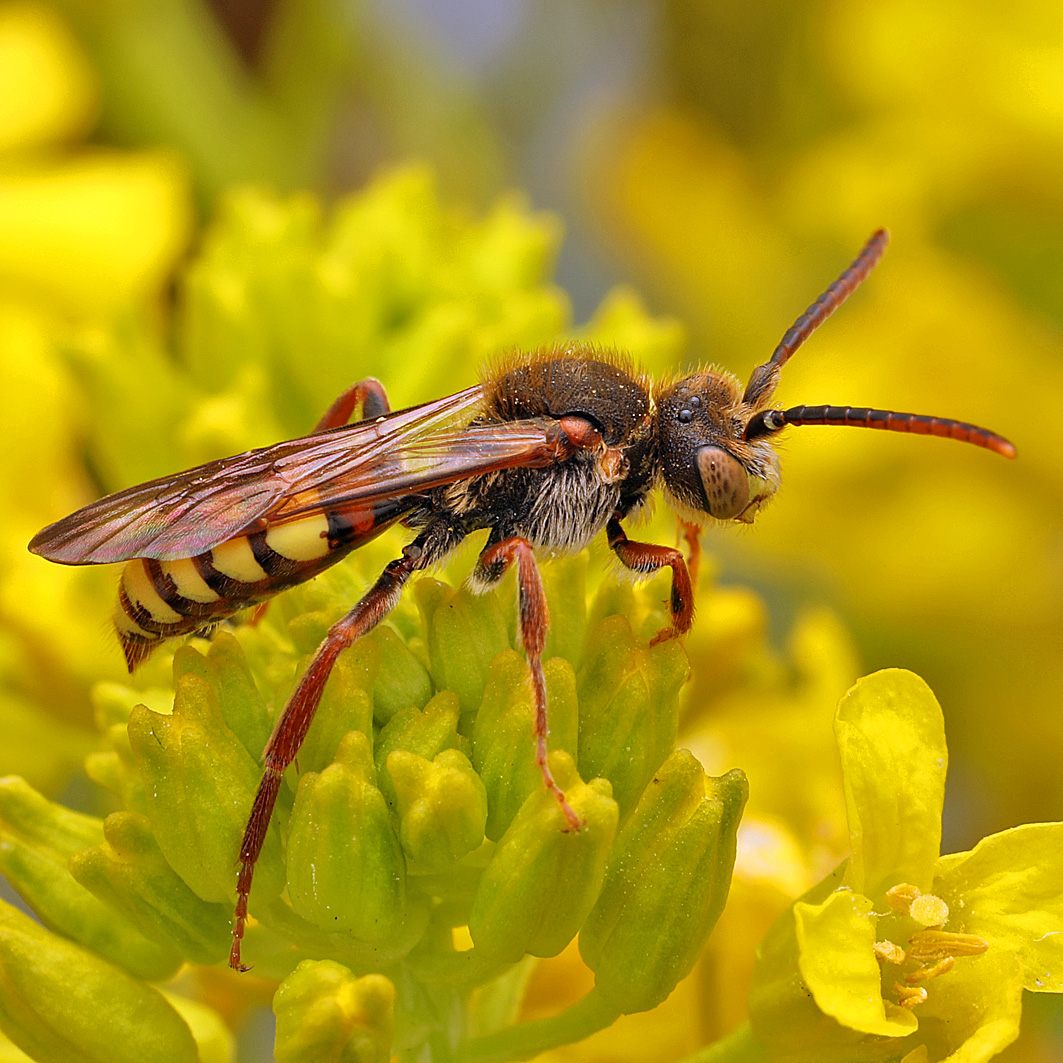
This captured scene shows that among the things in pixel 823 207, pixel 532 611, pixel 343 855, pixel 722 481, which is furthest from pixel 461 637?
pixel 823 207

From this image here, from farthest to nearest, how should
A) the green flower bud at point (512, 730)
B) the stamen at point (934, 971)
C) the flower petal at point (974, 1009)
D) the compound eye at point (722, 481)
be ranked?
the compound eye at point (722, 481), the green flower bud at point (512, 730), the stamen at point (934, 971), the flower petal at point (974, 1009)

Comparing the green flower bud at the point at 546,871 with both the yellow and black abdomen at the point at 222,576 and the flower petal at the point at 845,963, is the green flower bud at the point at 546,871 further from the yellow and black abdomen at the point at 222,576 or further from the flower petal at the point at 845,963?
the yellow and black abdomen at the point at 222,576

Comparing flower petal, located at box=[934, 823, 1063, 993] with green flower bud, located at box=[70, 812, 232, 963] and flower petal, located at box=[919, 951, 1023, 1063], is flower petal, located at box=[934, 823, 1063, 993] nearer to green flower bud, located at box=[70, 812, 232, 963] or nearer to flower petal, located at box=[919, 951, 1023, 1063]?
flower petal, located at box=[919, 951, 1023, 1063]

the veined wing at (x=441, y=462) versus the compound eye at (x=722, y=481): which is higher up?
the veined wing at (x=441, y=462)

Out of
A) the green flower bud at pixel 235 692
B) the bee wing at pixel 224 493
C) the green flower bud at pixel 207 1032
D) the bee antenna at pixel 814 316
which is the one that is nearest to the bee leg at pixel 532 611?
the bee wing at pixel 224 493

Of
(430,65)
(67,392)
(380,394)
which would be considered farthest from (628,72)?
(380,394)

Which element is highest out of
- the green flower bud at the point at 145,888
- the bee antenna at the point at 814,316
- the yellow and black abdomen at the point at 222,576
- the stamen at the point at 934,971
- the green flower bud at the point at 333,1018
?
the bee antenna at the point at 814,316

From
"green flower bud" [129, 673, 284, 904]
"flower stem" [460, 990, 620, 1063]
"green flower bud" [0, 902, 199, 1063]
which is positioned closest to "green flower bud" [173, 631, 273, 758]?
"green flower bud" [129, 673, 284, 904]
